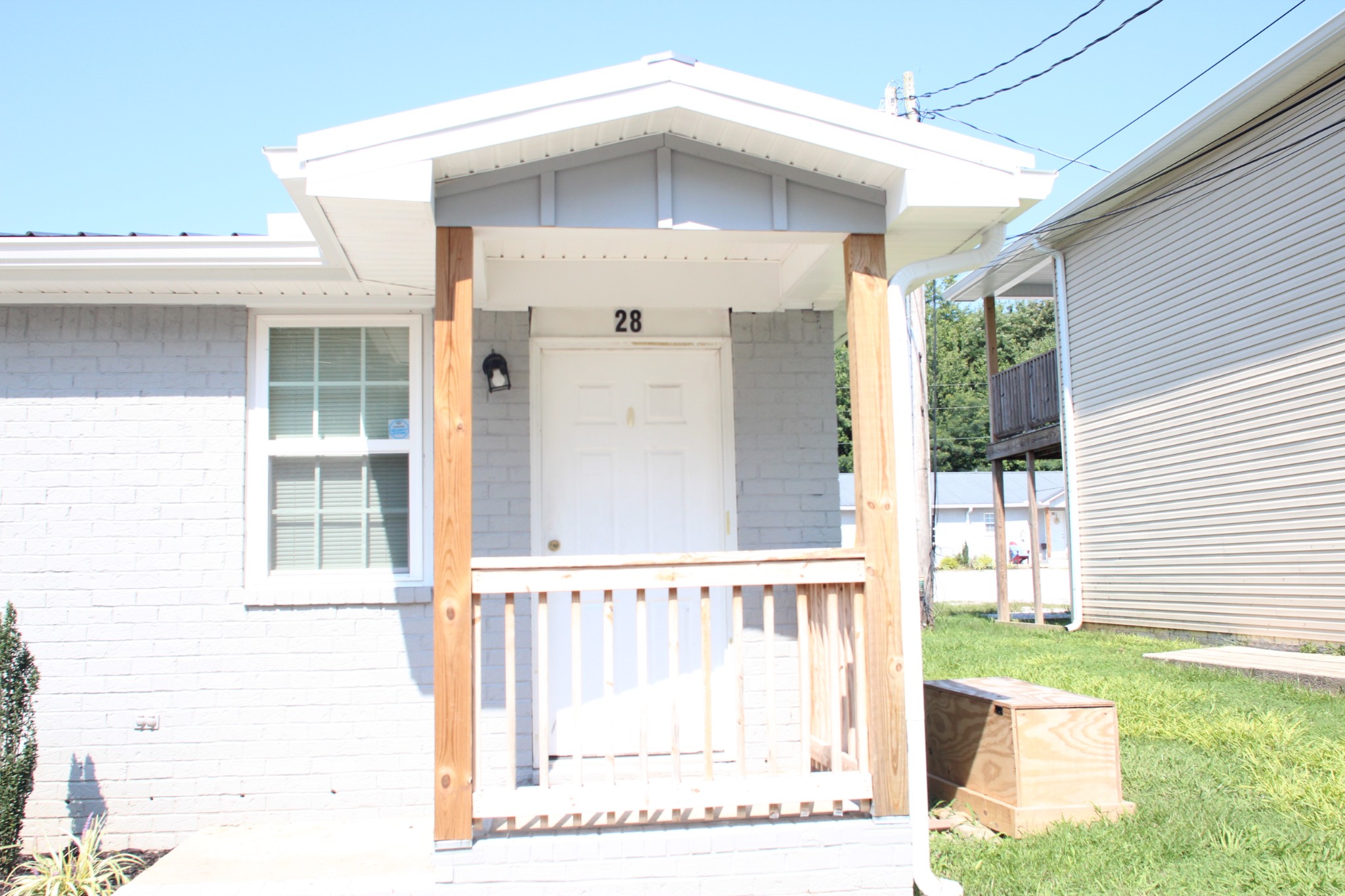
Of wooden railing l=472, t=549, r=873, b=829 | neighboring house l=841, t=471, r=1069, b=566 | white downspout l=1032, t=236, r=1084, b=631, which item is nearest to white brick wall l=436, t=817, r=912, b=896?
wooden railing l=472, t=549, r=873, b=829

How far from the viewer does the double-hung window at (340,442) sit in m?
4.65

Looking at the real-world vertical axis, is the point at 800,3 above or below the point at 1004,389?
above

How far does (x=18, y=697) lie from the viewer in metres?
4.07

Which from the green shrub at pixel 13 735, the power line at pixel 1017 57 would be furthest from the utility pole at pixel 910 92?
the green shrub at pixel 13 735

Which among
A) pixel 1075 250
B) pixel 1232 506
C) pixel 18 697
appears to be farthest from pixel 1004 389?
pixel 18 697

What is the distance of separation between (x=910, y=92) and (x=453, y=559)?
11.2 m

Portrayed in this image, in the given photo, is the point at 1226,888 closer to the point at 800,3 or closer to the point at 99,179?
the point at 800,3

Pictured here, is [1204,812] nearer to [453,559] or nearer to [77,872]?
[453,559]

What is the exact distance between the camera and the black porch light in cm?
458

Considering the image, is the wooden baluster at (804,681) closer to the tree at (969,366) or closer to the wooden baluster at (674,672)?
the wooden baluster at (674,672)

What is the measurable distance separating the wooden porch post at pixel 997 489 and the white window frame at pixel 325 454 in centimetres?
1035

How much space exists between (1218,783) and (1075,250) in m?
9.09

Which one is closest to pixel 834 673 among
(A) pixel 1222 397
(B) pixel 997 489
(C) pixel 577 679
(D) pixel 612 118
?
(C) pixel 577 679

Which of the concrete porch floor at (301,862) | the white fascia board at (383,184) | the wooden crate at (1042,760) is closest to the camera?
the white fascia board at (383,184)
